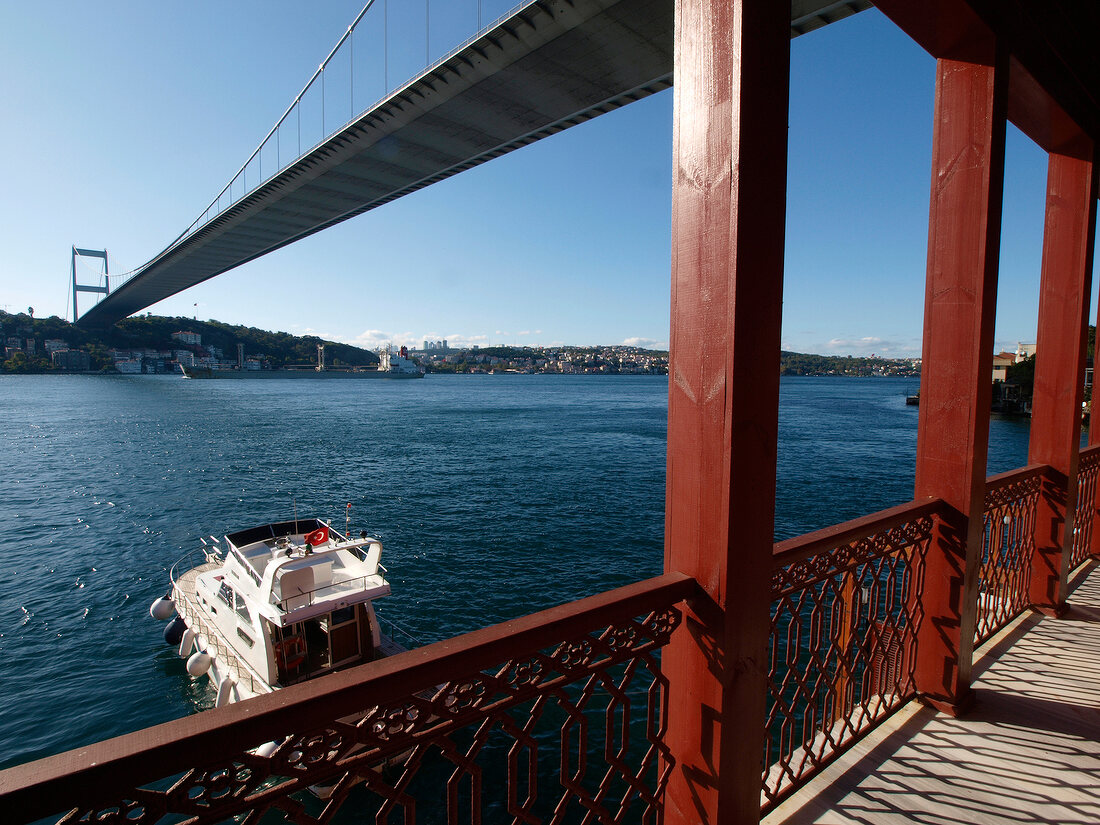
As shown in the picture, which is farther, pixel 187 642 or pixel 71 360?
pixel 71 360

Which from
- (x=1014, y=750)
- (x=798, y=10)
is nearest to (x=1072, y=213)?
(x=1014, y=750)

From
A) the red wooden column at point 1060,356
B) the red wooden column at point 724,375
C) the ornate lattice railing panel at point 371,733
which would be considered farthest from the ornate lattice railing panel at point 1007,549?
the ornate lattice railing panel at point 371,733

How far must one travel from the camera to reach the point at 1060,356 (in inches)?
131

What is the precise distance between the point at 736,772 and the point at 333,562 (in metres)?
6.80

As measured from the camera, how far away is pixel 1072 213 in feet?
10.5

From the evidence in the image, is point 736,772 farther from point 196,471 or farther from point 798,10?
point 196,471

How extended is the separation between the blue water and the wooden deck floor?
7.55 meters

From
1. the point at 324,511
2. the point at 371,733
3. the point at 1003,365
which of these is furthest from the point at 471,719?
the point at 1003,365

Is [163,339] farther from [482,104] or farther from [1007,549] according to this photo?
[1007,549]

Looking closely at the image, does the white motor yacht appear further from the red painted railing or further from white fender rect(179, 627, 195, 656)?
the red painted railing

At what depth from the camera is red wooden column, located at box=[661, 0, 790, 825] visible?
128 centimetres

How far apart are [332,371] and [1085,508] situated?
108945 millimetres

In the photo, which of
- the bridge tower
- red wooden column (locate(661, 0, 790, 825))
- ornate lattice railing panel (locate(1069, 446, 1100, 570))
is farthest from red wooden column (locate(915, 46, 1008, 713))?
the bridge tower

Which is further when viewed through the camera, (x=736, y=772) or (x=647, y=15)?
(x=647, y=15)
